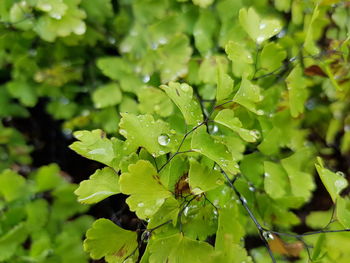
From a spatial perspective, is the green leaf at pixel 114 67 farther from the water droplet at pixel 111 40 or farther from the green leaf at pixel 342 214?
the green leaf at pixel 342 214

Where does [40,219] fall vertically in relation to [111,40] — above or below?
below

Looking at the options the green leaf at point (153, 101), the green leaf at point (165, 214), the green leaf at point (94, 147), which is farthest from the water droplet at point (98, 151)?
the green leaf at point (153, 101)

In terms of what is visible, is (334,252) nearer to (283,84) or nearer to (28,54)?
(283,84)

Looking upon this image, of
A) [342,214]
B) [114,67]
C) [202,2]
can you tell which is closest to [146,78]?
[114,67]

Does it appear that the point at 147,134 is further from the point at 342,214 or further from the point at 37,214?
the point at 37,214

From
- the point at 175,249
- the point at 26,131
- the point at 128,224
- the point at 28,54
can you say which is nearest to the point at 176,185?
the point at 175,249
